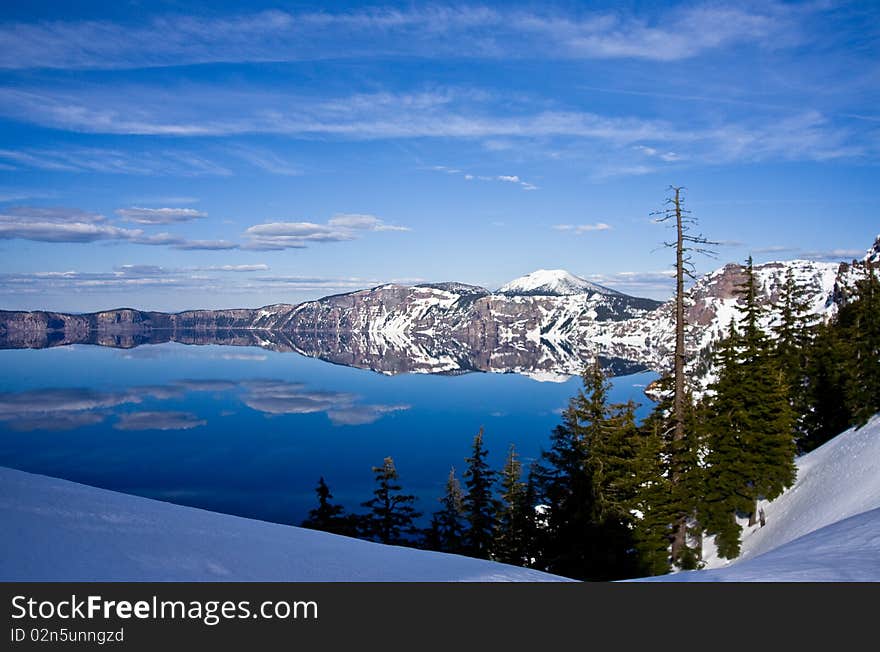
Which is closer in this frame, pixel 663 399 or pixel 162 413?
pixel 663 399

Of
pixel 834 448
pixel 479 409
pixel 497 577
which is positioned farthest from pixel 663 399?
pixel 479 409

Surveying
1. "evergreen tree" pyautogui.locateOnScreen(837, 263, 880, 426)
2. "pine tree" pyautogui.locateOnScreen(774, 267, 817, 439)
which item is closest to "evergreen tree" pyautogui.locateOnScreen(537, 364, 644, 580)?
"evergreen tree" pyautogui.locateOnScreen(837, 263, 880, 426)

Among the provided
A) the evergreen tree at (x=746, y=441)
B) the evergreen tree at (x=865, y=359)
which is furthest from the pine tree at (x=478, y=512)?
the evergreen tree at (x=865, y=359)

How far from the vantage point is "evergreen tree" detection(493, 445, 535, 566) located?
73.4 feet

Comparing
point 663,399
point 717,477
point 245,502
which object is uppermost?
point 663,399

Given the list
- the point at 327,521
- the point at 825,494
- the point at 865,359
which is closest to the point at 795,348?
the point at 865,359

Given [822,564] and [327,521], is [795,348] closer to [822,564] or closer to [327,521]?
[327,521]

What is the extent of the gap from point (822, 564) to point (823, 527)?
5097 mm

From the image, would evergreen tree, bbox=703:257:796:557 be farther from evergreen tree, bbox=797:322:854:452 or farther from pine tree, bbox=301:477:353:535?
pine tree, bbox=301:477:353:535

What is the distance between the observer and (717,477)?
23.7 metres

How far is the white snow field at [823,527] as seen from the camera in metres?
4.99

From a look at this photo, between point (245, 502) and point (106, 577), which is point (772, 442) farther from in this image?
point (245, 502)

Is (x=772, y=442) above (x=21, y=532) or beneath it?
beneath
